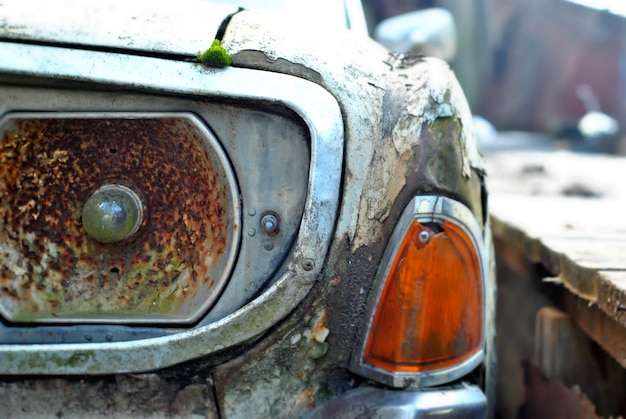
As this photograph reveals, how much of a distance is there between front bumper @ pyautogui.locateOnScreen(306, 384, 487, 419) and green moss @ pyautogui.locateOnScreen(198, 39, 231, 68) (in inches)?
28.7

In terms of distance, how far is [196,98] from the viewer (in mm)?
1380

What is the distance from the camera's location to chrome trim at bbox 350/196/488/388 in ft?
4.59

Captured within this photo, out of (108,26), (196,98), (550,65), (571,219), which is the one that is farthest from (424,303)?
(550,65)

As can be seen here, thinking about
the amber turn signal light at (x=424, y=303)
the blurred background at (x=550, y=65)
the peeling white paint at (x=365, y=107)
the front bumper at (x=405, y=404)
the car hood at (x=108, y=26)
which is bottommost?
the front bumper at (x=405, y=404)

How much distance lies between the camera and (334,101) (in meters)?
1.38

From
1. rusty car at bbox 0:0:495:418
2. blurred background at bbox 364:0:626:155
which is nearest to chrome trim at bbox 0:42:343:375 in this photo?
rusty car at bbox 0:0:495:418

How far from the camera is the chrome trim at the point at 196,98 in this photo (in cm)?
134

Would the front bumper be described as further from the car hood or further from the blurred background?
the blurred background

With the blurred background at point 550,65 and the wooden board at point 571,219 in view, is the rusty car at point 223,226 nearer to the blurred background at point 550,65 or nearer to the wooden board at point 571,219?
the wooden board at point 571,219

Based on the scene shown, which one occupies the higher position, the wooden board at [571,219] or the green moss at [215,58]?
the green moss at [215,58]

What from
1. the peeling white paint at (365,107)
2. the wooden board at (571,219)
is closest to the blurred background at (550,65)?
the wooden board at (571,219)

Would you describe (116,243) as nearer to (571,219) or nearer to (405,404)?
(405,404)

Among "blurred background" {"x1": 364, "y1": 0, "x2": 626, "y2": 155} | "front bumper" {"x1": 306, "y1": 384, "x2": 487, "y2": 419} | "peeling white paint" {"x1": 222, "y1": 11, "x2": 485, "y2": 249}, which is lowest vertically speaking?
"front bumper" {"x1": 306, "y1": 384, "x2": 487, "y2": 419}

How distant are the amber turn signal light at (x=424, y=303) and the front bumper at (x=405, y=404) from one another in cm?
5
